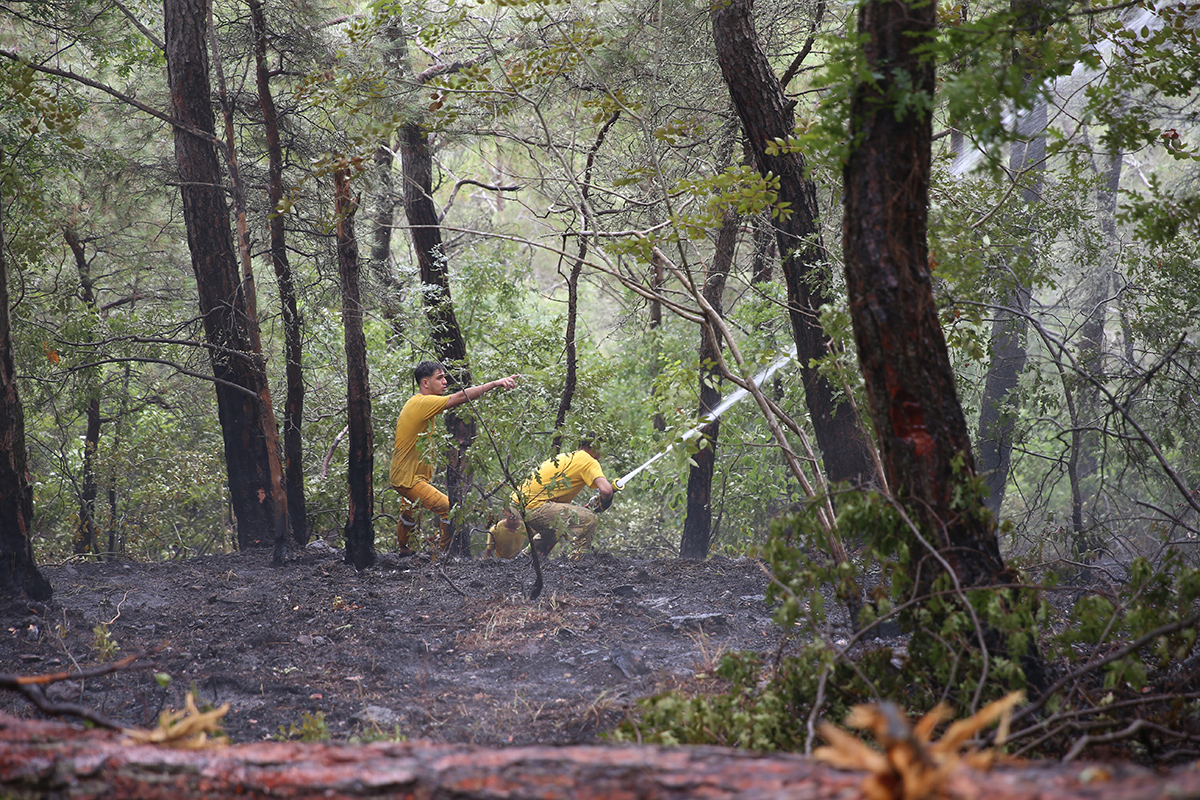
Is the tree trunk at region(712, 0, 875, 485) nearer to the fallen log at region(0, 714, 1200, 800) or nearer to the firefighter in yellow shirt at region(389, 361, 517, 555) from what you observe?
the firefighter in yellow shirt at region(389, 361, 517, 555)

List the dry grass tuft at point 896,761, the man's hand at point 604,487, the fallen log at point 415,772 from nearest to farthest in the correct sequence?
the dry grass tuft at point 896,761 → the fallen log at point 415,772 → the man's hand at point 604,487

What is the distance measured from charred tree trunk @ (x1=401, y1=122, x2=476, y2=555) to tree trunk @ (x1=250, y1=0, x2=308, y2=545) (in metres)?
1.46

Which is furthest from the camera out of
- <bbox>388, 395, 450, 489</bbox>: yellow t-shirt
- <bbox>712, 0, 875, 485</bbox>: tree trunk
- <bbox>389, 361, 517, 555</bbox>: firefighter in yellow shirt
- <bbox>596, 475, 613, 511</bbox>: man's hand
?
<bbox>596, 475, 613, 511</bbox>: man's hand

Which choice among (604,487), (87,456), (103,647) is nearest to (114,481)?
Result: (87,456)

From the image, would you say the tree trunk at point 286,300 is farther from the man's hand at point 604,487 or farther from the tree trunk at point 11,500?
the man's hand at point 604,487

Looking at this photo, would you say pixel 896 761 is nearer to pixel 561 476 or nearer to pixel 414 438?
pixel 561 476

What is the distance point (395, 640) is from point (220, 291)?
16.2 ft

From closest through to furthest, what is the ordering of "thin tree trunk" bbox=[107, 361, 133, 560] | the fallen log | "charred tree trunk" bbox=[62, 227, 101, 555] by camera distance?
the fallen log
"charred tree trunk" bbox=[62, 227, 101, 555]
"thin tree trunk" bbox=[107, 361, 133, 560]

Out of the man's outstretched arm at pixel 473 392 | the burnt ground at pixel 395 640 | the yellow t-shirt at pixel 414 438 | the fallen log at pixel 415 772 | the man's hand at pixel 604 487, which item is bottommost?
the burnt ground at pixel 395 640

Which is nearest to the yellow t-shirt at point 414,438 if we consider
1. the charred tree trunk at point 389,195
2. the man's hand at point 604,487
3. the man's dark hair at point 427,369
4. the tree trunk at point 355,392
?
the man's dark hair at point 427,369

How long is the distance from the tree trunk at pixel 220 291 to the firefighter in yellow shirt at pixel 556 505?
2443 mm

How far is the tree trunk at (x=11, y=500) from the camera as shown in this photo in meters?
5.91

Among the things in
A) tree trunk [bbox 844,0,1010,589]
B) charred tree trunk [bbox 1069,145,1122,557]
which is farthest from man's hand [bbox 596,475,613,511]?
tree trunk [bbox 844,0,1010,589]

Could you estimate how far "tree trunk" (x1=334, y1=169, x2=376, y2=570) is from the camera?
708cm
